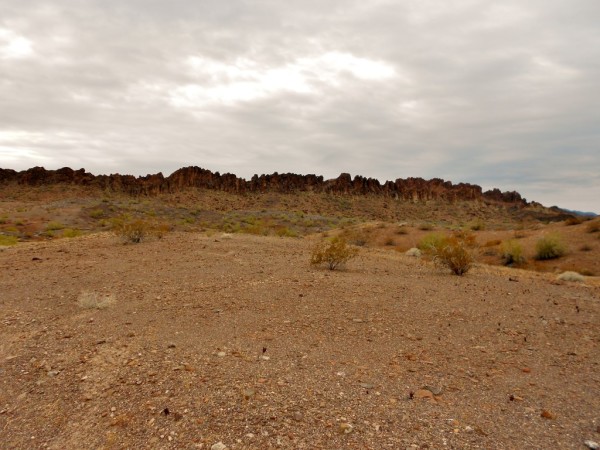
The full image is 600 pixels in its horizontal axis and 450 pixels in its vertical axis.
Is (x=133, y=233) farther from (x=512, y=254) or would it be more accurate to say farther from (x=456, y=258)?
(x=512, y=254)

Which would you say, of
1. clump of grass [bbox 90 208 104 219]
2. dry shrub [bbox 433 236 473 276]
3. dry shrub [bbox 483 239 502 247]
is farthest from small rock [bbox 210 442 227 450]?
Answer: clump of grass [bbox 90 208 104 219]

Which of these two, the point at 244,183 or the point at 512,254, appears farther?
the point at 244,183

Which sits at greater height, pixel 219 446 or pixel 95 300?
pixel 95 300

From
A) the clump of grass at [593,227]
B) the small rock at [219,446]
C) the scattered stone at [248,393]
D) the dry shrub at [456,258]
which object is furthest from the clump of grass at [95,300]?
the clump of grass at [593,227]

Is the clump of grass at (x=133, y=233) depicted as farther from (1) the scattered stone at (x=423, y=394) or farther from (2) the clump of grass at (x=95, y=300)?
(1) the scattered stone at (x=423, y=394)

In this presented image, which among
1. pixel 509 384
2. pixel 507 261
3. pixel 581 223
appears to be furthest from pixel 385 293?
pixel 581 223

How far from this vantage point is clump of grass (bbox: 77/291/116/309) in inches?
299

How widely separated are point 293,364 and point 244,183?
78491 millimetres

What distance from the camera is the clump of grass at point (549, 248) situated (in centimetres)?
2031

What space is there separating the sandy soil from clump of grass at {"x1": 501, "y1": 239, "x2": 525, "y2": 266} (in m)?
11.2

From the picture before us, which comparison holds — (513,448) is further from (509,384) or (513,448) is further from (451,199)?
(451,199)

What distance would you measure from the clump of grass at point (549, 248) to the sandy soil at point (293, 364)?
38.8ft

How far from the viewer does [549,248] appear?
20.5 m

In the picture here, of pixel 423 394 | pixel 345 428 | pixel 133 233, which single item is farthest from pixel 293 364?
pixel 133 233
